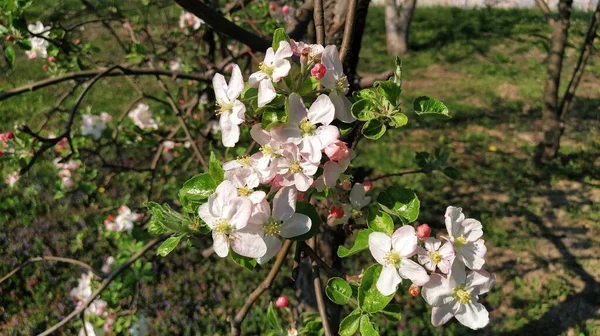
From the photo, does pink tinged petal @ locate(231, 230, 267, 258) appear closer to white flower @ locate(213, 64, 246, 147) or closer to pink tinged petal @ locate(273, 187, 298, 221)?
pink tinged petal @ locate(273, 187, 298, 221)

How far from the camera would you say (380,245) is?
0.88 m

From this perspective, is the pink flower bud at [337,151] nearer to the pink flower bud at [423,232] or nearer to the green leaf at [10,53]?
the pink flower bud at [423,232]

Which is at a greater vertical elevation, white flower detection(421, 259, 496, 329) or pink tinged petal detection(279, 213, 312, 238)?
pink tinged petal detection(279, 213, 312, 238)

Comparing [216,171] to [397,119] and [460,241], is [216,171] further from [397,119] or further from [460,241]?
[460,241]

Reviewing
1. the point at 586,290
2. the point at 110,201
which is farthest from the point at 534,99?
the point at 110,201

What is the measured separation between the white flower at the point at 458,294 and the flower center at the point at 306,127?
0.32 metres

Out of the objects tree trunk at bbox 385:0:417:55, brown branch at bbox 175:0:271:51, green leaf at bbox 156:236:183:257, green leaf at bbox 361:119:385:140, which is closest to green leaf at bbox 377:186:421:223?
green leaf at bbox 361:119:385:140

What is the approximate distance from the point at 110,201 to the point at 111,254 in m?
0.59

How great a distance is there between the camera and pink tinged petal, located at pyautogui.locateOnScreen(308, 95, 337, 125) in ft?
2.78

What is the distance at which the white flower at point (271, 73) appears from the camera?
0.83 m

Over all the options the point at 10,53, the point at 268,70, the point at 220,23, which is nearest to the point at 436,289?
the point at 268,70

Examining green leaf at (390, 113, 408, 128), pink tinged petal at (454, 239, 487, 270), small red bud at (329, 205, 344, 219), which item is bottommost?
small red bud at (329, 205, 344, 219)

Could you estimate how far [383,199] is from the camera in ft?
3.19

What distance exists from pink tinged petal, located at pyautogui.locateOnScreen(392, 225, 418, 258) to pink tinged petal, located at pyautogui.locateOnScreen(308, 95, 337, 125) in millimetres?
219
